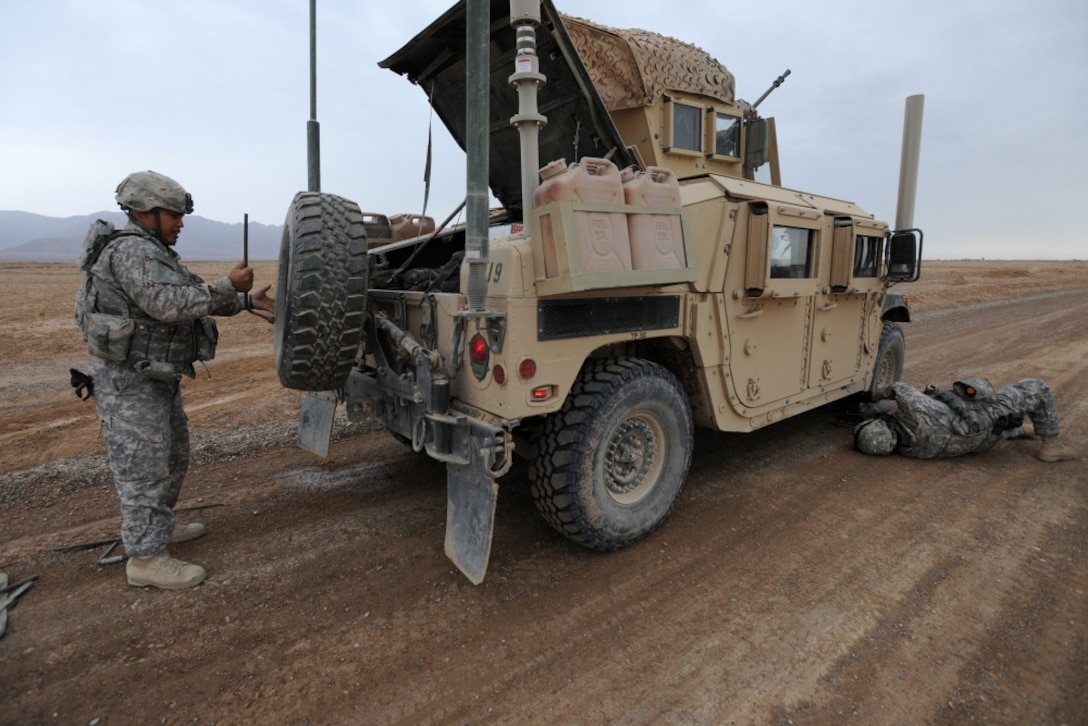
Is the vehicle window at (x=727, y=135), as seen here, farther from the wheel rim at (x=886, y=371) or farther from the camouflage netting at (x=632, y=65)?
the wheel rim at (x=886, y=371)

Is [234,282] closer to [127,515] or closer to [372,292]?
[372,292]

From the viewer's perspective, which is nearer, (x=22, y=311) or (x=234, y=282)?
(x=234, y=282)

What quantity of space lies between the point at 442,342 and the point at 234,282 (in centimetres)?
116

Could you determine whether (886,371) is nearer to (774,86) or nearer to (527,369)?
(774,86)

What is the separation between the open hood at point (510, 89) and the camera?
377 centimetres

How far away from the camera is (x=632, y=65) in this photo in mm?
4414

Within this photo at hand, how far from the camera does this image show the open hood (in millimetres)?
3766

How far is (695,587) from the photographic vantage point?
3100 millimetres

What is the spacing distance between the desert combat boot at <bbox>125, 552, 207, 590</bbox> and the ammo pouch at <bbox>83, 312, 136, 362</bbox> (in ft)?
3.40

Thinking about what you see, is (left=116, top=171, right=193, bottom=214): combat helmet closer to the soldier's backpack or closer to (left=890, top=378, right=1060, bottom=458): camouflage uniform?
the soldier's backpack

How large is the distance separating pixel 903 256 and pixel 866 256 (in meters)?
0.45

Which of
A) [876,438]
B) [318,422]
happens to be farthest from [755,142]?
[318,422]

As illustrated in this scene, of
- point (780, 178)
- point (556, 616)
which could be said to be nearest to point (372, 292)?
point (556, 616)

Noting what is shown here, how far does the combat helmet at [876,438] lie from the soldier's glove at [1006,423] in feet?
2.32
